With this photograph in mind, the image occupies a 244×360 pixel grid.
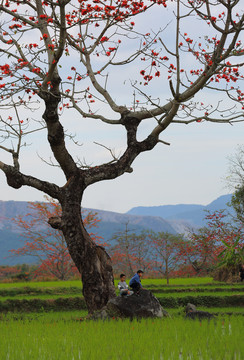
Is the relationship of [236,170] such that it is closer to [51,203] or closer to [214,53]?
[51,203]

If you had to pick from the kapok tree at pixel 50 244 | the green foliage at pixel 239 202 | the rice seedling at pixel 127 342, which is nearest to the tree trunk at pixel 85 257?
the rice seedling at pixel 127 342

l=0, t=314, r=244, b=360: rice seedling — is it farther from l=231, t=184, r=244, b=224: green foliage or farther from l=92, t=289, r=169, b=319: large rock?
l=231, t=184, r=244, b=224: green foliage

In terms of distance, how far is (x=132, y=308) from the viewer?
11477mm

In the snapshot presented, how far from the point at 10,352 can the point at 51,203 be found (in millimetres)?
23425

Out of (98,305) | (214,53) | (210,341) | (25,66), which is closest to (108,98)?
(25,66)

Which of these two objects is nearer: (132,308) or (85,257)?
(132,308)

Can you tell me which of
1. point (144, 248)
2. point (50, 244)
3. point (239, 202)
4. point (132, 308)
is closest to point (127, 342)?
point (132, 308)

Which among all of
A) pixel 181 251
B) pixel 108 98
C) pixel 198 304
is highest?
pixel 108 98

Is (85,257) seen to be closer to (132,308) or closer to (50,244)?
(132,308)

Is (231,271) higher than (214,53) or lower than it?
lower

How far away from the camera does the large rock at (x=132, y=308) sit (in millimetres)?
11406

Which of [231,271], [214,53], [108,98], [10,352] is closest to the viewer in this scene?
[10,352]

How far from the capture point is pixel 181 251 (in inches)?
1302

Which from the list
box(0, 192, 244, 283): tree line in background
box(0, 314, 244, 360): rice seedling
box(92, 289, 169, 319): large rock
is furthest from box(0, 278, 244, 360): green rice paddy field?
box(0, 192, 244, 283): tree line in background
